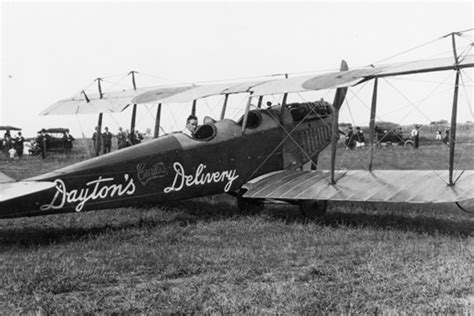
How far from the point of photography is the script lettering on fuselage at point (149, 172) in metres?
7.89

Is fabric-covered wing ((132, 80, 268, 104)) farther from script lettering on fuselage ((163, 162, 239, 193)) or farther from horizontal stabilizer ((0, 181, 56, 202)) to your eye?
horizontal stabilizer ((0, 181, 56, 202))

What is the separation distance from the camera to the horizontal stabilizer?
650cm

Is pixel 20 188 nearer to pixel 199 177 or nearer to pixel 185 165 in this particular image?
pixel 185 165

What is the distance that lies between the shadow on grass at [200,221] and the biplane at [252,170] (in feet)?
1.27

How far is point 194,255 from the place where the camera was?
608 cm

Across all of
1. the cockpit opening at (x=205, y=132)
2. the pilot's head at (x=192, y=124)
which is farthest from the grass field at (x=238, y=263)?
the pilot's head at (x=192, y=124)

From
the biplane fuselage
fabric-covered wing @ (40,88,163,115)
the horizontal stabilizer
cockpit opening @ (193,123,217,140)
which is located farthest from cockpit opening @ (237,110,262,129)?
the horizontal stabilizer

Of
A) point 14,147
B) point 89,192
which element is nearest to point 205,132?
point 89,192

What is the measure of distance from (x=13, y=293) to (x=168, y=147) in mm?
3996

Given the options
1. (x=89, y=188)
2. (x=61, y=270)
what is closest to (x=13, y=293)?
(x=61, y=270)

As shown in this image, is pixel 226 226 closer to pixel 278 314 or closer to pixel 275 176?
pixel 275 176

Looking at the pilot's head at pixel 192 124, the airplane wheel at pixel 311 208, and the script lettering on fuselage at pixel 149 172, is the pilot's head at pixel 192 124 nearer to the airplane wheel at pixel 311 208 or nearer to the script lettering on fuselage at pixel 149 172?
the script lettering on fuselage at pixel 149 172

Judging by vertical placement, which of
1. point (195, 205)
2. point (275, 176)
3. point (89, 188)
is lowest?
point (195, 205)

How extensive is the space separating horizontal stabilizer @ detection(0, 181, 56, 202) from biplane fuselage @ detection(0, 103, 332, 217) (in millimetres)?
65
